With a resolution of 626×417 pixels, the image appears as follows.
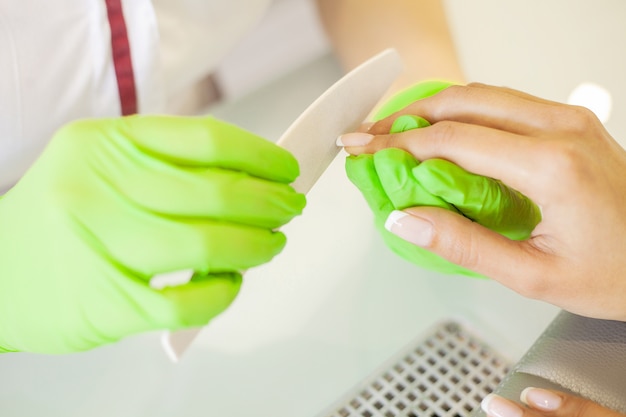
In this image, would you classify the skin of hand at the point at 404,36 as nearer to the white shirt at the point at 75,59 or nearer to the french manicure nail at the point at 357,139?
the white shirt at the point at 75,59

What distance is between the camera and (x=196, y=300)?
528mm

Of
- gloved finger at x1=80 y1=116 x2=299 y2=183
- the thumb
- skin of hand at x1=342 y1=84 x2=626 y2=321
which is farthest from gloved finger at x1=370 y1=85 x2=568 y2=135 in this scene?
gloved finger at x1=80 y1=116 x2=299 y2=183

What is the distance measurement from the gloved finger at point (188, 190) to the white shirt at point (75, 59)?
0.23m

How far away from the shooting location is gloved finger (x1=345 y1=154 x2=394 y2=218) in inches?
25.4

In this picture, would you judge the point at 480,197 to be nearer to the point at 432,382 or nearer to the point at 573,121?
the point at 573,121

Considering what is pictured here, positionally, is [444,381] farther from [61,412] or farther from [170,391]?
[61,412]

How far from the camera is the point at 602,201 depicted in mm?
587

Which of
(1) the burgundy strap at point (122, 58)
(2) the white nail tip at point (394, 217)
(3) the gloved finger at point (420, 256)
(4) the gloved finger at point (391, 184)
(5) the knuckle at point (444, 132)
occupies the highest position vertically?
(1) the burgundy strap at point (122, 58)

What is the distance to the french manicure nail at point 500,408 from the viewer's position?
579 millimetres

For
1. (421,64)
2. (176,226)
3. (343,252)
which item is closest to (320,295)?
→ (343,252)

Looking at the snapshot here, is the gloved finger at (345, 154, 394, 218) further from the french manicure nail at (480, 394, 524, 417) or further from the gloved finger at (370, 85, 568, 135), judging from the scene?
the french manicure nail at (480, 394, 524, 417)

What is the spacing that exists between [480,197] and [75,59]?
0.47 meters

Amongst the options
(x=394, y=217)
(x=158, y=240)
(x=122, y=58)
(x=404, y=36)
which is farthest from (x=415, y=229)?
(x=404, y=36)

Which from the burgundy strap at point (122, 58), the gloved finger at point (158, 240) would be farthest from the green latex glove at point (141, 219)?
the burgundy strap at point (122, 58)
